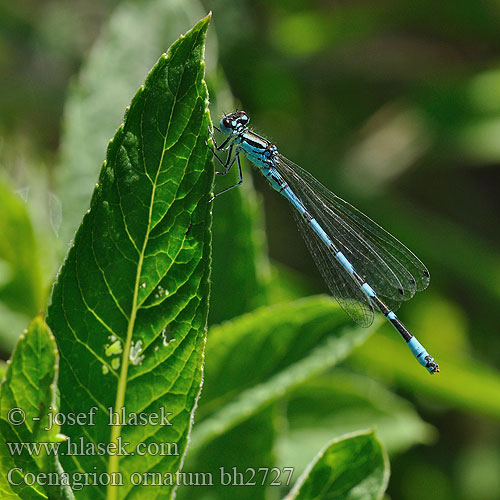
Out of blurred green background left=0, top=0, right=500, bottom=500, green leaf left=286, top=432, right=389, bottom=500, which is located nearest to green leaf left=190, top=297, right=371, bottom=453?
green leaf left=286, top=432, right=389, bottom=500

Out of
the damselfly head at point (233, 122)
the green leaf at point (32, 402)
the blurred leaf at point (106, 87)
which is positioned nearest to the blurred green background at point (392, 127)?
the damselfly head at point (233, 122)

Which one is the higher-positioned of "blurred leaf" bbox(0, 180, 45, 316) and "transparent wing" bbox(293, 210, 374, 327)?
"blurred leaf" bbox(0, 180, 45, 316)

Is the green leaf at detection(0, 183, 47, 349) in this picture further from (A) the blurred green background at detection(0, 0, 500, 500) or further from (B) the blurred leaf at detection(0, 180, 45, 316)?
(A) the blurred green background at detection(0, 0, 500, 500)

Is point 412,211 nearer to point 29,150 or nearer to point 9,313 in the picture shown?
point 29,150

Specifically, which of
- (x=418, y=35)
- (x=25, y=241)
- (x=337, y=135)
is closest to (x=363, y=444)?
(x=25, y=241)

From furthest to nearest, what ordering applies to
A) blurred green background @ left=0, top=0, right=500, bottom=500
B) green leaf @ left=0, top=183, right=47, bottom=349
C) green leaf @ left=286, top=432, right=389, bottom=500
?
blurred green background @ left=0, top=0, right=500, bottom=500, green leaf @ left=0, top=183, right=47, bottom=349, green leaf @ left=286, top=432, right=389, bottom=500

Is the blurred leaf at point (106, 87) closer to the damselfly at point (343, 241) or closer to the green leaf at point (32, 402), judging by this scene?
the damselfly at point (343, 241)
